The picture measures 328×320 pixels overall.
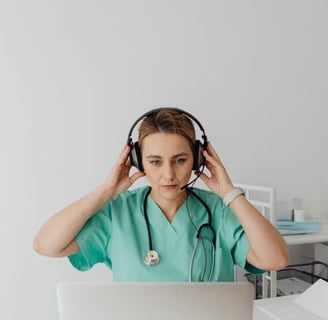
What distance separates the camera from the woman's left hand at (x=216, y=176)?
1117 mm

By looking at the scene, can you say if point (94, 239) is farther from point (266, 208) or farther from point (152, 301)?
point (266, 208)

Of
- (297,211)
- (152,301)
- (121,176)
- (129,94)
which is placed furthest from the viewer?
(297,211)

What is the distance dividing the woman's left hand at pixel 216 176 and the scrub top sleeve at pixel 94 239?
28 centimetres

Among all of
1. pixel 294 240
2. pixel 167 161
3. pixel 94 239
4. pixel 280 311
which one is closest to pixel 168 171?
pixel 167 161

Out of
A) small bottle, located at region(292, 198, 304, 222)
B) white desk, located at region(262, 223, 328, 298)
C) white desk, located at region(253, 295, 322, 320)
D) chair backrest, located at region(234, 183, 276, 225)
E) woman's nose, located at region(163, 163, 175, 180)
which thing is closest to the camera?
white desk, located at region(253, 295, 322, 320)

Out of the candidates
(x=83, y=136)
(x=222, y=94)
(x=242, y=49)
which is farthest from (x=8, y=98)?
(x=242, y=49)

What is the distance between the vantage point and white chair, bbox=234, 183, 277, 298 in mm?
1928

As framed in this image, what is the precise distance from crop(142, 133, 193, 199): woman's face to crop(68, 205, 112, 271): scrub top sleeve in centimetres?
17

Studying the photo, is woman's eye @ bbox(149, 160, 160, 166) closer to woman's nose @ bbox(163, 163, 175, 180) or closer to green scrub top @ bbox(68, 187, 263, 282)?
woman's nose @ bbox(163, 163, 175, 180)

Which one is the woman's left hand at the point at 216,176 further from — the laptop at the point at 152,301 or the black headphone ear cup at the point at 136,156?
the laptop at the point at 152,301

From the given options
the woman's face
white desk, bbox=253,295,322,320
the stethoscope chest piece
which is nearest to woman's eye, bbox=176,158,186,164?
the woman's face

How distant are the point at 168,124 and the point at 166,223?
26cm

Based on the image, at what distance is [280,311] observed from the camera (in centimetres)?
85

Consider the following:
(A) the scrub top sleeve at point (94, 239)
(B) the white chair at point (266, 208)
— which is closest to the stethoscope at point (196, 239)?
(A) the scrub top sleeve at point (94, 239)
